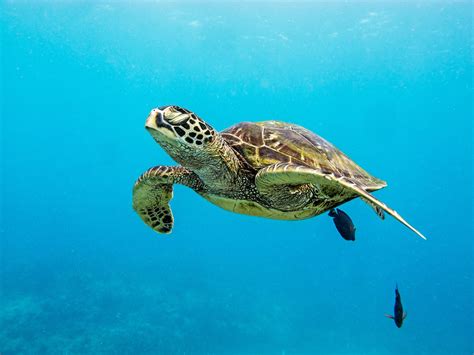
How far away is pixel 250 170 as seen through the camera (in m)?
3.75

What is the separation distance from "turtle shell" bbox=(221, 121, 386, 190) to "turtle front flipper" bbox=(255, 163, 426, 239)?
0.24 m

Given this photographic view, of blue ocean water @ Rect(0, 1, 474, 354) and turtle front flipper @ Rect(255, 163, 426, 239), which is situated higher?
blue ocean water @ Rect(0, 1, 474, 354)

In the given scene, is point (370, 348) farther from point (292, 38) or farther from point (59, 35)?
point (59, 35)

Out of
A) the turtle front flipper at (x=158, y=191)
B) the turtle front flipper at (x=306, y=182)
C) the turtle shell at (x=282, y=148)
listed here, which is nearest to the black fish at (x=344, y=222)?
the turtle shell at (x=282, y=148)

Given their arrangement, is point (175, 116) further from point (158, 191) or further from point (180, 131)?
point (158, 191)

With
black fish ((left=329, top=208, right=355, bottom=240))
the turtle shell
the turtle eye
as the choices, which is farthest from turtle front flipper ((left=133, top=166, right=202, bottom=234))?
black fish ((left=329, top=208, right=355, bottom=240))

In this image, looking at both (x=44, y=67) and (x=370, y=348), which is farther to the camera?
(x=44, y=67)

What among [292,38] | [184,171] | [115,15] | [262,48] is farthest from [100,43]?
[184,171]

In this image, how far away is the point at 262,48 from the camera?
137 ft

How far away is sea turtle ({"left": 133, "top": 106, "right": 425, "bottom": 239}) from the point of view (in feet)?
9.80

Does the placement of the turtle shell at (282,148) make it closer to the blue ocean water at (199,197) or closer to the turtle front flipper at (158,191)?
the turtle front flipper at (158,191)

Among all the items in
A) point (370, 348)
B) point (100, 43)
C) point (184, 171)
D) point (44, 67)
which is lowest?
point (184, 171)

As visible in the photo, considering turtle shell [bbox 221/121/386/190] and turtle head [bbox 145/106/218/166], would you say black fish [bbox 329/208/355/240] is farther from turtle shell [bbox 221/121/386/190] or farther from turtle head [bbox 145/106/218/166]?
turtle head [bbox 145/106/218/166]

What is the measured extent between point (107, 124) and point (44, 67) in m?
32.7
